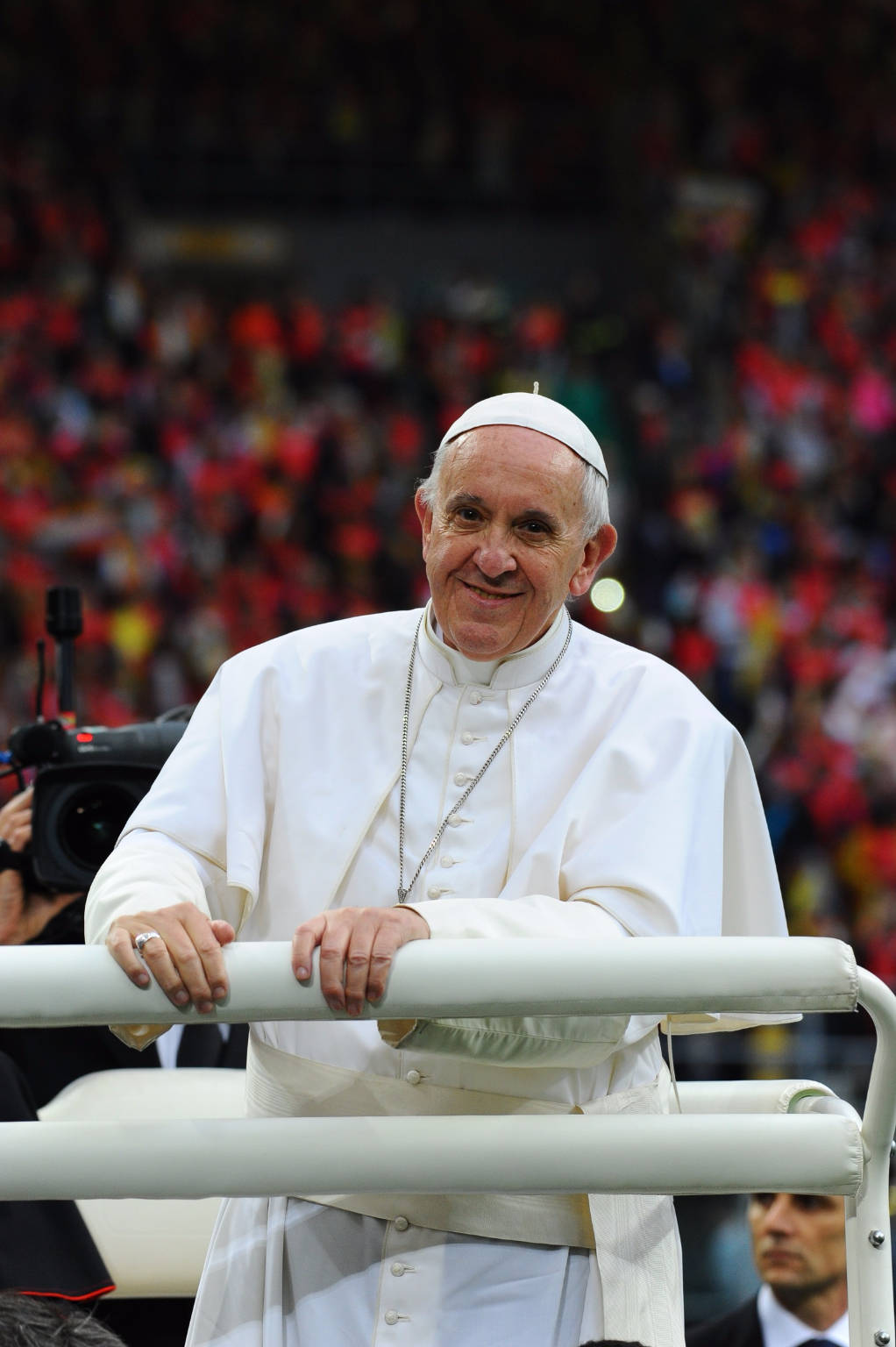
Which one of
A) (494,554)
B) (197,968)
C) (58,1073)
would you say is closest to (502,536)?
(494,554)

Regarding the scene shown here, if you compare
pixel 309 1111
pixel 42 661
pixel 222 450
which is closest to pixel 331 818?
pixel 309 1111

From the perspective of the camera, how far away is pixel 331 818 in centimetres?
242

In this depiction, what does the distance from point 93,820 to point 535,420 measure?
1053 millimetres

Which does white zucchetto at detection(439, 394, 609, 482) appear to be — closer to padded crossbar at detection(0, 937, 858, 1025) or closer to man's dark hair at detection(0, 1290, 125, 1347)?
padded crossbar at detection(0, 937, 858, 1025)

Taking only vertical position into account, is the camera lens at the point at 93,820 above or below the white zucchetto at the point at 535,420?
below

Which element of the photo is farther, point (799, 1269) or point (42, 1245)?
point (799, 1269)

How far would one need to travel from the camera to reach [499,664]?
8.48 feet

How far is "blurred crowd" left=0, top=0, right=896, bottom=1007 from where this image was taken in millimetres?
10883

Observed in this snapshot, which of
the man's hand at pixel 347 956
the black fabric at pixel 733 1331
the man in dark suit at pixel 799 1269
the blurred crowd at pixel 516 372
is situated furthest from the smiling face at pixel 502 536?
the blurred crowd at pixel 516 372

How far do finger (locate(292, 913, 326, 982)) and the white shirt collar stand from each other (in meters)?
2.14

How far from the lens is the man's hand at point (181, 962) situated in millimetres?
1724

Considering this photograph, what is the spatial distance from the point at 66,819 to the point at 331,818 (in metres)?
0.73

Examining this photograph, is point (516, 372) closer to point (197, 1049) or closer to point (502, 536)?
point (197, 1049)

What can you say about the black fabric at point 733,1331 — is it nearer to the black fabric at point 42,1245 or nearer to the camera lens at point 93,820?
the black fabric at point 42,1245
